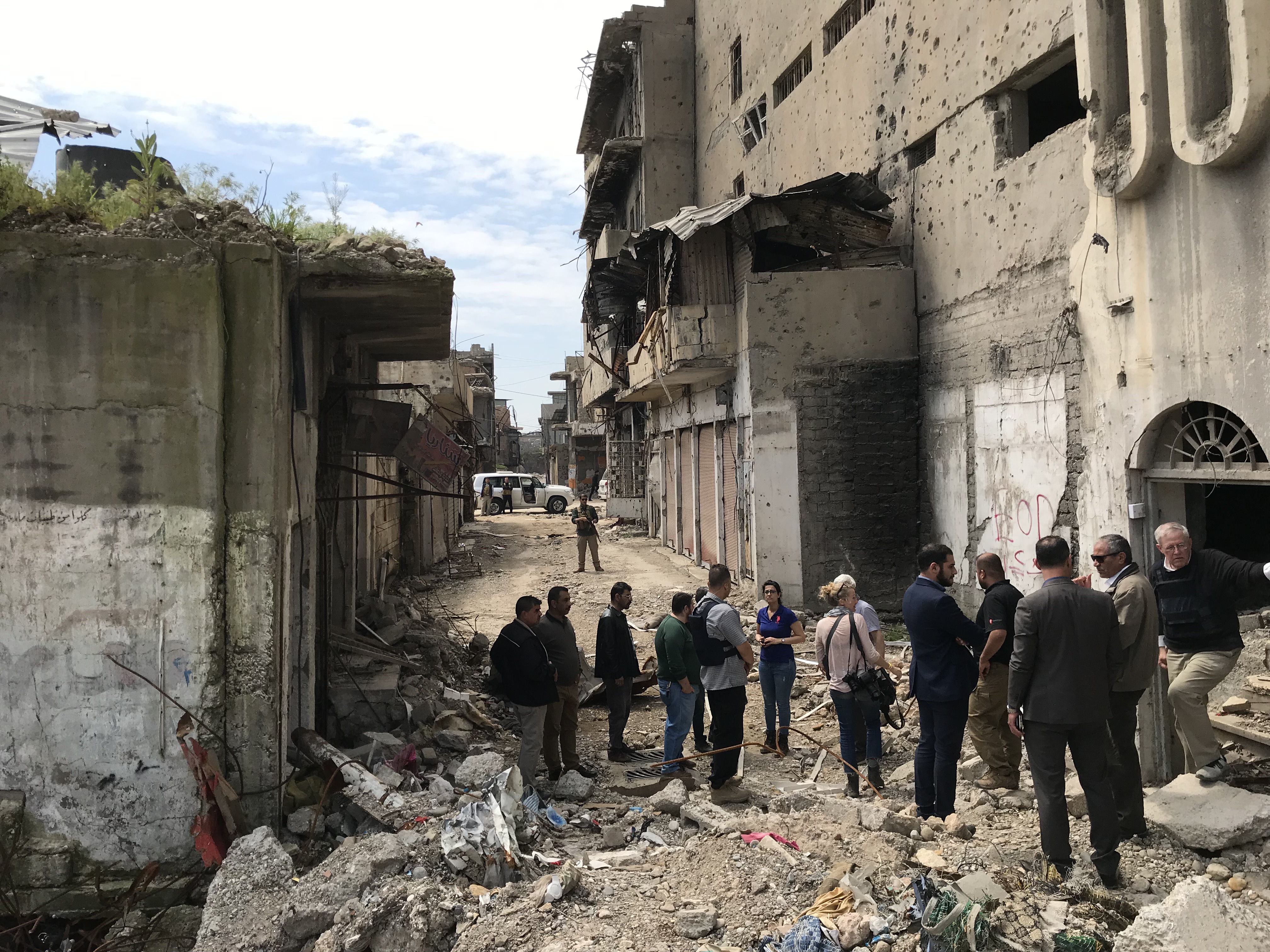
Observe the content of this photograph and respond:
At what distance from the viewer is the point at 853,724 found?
6.54 m

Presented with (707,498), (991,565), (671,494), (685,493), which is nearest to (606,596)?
(707,498)

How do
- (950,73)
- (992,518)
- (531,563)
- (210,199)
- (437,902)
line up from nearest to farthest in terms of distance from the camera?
1. (437,902)
2. (210,199)
3. (992,518)
4. (950,73)
5. (531,563)

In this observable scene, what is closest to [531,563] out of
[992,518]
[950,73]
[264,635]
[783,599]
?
[783,599]

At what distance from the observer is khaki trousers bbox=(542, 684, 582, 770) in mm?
6891

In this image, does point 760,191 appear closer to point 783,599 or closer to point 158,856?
point 783,599

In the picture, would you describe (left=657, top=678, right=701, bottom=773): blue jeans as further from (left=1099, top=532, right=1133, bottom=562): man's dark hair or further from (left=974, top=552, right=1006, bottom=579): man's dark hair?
(left=1099, top=532, right=1133, bottom=562): man's dark hair

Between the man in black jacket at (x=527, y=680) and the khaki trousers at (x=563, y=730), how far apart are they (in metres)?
0.22

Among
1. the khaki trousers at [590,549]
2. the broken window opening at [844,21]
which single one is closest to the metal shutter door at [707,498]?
the khaki trousers at [590,549]

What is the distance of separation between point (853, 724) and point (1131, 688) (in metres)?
2.02

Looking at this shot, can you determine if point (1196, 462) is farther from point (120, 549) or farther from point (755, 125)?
point (755, 125)

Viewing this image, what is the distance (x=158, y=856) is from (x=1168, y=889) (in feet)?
19.0

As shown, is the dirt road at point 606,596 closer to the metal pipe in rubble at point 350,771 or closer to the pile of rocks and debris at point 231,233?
the metal pipe in rubble at point 350,771

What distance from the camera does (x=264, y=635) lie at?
5340mm

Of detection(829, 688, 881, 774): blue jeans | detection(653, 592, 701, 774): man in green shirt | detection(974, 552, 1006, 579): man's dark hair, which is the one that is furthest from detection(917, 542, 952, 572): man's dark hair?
detection(653, 592, 701, 774): man in green shirt
